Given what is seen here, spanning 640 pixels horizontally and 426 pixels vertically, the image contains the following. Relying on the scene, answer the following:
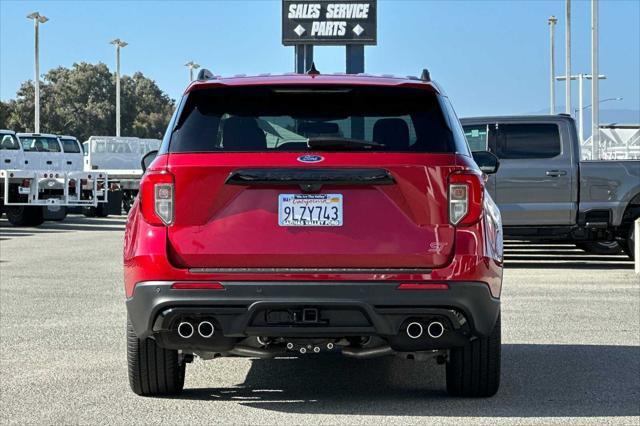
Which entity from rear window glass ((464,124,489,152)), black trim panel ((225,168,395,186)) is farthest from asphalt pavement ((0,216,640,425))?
rear window glass ((464,124,489,152))

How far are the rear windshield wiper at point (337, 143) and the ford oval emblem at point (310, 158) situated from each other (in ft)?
0.24

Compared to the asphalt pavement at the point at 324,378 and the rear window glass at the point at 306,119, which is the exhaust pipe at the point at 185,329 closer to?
the asphalt pavement at the point at 324,378

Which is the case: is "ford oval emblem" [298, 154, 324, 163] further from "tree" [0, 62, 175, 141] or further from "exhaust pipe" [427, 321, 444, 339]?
"tree" [0, 62, 175, 141]

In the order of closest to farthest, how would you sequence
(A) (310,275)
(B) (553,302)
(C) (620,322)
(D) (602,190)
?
(A) (310,275) < (C) (620,322) < (B) (553,302) < (D) (602,190)

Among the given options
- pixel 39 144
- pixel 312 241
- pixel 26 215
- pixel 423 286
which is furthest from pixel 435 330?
pixel 39 144

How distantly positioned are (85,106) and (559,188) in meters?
98.3

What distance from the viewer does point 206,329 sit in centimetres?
608

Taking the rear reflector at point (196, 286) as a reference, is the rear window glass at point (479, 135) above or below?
above

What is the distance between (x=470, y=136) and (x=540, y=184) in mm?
1194

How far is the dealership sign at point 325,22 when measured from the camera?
31.2 metres

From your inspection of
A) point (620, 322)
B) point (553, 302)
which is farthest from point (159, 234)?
point (553, 302)

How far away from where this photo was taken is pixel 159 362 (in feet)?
22.0

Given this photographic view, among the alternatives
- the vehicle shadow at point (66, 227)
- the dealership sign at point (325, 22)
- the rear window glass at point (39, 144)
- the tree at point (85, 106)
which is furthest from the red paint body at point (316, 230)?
the tree at point (85, 106)

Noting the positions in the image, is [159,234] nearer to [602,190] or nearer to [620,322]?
[620,322]
